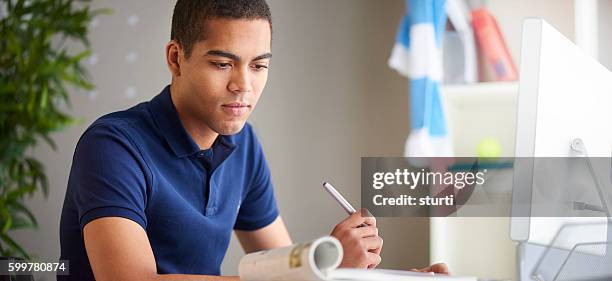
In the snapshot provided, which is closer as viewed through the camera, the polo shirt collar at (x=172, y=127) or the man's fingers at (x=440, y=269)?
the man's fingers at (x=440, y=269)

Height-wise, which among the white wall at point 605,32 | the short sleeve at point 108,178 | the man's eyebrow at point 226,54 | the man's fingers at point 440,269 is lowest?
the man's fingers at point 440,269

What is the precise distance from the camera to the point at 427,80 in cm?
238

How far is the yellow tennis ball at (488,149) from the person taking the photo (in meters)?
2.56

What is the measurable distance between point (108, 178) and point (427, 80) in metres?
1.45

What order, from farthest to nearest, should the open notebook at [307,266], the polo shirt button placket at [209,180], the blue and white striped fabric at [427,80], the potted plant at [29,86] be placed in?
the potted plant at [29,86]
the blue and white striped fabric at [427,80]
the polo shirt button placket at [209,180]
the open notebook at [307,266]

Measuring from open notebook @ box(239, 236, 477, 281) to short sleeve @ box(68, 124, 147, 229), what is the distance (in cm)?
36

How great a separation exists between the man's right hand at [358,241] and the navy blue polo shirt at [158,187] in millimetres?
350

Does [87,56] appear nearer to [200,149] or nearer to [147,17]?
[147,17]

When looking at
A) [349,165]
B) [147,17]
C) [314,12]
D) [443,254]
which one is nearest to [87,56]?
[147,17]

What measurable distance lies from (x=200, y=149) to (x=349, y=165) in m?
1.47

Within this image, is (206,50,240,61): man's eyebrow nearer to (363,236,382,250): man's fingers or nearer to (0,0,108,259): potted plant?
(363,236,382,250): man's fingers

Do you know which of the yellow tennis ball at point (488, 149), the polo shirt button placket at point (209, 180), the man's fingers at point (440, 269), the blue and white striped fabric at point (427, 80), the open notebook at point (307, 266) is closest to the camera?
the open notebook at point (307, 266)

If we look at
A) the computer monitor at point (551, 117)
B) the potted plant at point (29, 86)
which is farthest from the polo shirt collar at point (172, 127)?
the potted plant at point (29, 86)

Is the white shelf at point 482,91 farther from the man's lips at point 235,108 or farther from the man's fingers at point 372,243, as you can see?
the man's fingers at point 372,243
